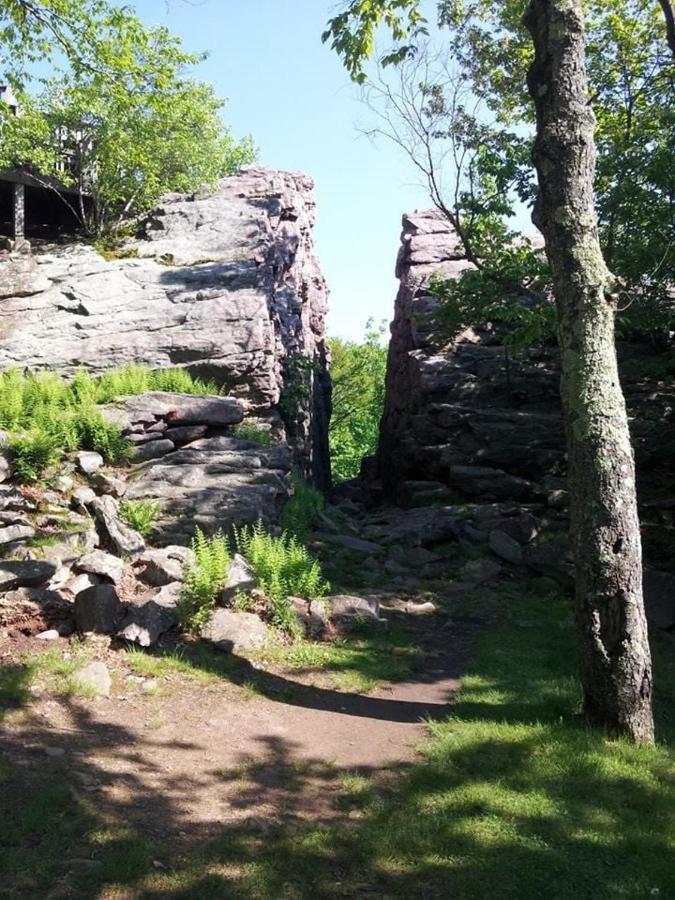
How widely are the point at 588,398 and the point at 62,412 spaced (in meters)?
9.18

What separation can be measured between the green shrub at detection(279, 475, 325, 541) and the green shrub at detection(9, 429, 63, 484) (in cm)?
377

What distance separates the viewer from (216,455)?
12906mm

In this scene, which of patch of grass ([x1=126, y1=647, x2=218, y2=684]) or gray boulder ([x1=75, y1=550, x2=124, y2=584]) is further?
gray boulder ([x1=75, y1=550, x2=124, y2=584])

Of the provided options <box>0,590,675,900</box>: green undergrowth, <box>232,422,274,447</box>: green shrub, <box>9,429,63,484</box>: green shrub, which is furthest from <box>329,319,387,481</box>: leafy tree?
<box>0,590,675,900</box>: green undergrowth

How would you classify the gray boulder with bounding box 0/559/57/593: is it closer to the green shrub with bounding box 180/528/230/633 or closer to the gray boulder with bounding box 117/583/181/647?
the gray boulder with bounding box 117/583/181/647

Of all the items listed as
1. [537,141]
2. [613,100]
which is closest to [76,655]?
[537,141]

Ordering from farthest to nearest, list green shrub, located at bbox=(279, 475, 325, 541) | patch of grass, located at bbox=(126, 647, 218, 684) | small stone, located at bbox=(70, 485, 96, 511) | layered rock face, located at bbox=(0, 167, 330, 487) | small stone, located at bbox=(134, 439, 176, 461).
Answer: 1. layered rock face, located at bbox=(0, 167, 330, 487)
2. green shrub, located at bbox=(279, 475, 325, 541)
3. small stone, located at bbox=(134, 439, 176, 461)
4. small stone, located at bbox=(70, 485, 96, 511)
5. patch of grass, located at bbox=(126, 647, 218, 684)

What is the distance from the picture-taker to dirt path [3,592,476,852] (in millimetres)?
5169

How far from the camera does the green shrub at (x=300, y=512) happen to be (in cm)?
1288

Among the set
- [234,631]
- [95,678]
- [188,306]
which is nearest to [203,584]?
[234,631]

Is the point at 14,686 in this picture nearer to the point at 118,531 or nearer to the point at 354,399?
the point at 118,531

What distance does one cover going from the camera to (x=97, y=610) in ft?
26.1

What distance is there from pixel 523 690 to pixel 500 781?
2285 millimetres

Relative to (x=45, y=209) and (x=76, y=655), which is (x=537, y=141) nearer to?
(x=76, y=655)
